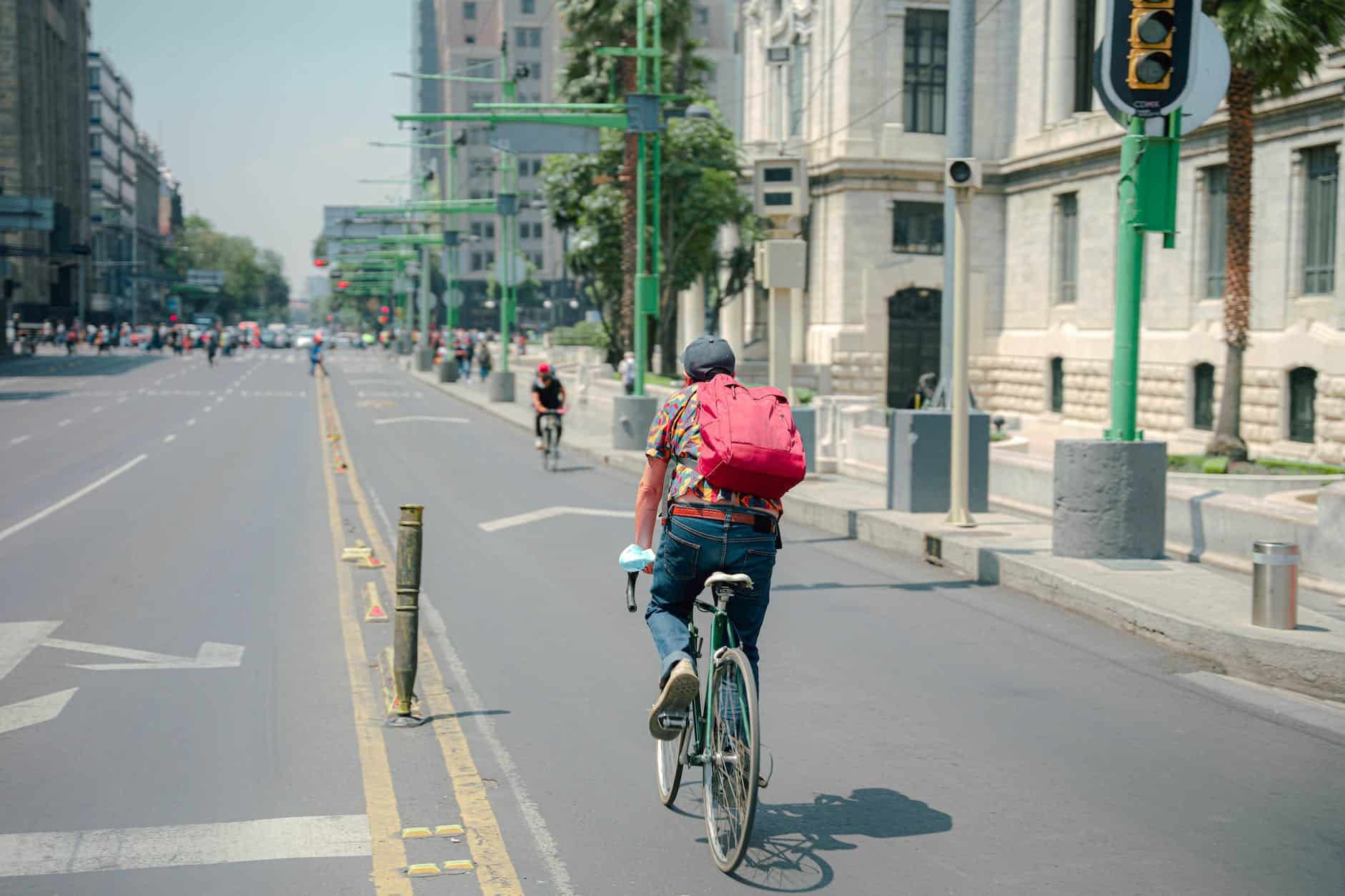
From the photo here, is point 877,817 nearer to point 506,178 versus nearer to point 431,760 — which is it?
point 431,760

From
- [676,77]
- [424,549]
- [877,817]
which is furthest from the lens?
[676,77]

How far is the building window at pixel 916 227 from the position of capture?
4331cm

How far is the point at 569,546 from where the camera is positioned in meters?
15.4

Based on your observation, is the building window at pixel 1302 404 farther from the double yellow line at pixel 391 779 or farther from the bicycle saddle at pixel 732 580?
the bicycle saddle at pixel 732 580

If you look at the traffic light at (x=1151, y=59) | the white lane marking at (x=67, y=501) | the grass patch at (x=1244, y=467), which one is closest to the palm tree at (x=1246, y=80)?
the grass patch at (x=1244, y=467)

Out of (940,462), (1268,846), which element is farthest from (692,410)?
(940,462)

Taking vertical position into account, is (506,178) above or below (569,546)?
above

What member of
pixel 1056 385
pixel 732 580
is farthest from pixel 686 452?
pixel 1056 385

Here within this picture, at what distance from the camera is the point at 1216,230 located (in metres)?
31.5

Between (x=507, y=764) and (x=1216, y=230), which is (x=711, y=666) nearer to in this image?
(x=507, y=764)

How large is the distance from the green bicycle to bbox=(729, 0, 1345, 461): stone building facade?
24.0 meters

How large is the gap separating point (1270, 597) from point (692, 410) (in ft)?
18.0

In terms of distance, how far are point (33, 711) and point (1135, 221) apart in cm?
952

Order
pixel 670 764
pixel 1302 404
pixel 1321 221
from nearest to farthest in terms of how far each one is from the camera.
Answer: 1. pixel 670 764
2. pixel 1321 221
3. pixel 1302 404
